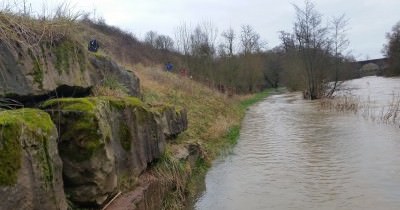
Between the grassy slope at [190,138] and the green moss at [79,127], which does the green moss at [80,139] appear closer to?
the green moss at [79,127]

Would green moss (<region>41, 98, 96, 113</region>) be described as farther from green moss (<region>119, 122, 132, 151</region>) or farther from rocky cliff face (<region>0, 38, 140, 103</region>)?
green moss (<region>119, 122, 132, 151</region>)

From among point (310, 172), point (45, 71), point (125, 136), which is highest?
point (45, 71)

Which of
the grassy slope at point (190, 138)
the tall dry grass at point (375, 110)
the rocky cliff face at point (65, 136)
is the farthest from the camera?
the tall dry grass at point (375, 110)

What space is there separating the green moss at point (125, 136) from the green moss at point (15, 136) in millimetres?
1816

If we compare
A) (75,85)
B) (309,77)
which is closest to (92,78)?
(75,85)

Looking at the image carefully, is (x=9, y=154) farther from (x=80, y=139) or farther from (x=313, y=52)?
(x=313, y=52)

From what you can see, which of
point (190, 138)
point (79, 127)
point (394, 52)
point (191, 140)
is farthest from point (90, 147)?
point (394, 52)

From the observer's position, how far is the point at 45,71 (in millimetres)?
5699

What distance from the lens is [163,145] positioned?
781cm

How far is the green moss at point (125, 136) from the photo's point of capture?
6173mm

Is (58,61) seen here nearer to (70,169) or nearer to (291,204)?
(70,169)

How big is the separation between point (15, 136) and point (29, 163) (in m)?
0.26

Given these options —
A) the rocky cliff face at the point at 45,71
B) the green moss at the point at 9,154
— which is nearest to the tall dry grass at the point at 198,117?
the rocky cliff face at the point at 45,71

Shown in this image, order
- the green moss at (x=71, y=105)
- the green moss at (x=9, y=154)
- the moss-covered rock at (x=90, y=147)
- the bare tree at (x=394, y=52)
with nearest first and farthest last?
the green moss at (x=9, y=154) < the moss-covered rock at (x=90, y=147) < the green moss at (x=71, y=105) < the bare tree at (x=394, y=52)
